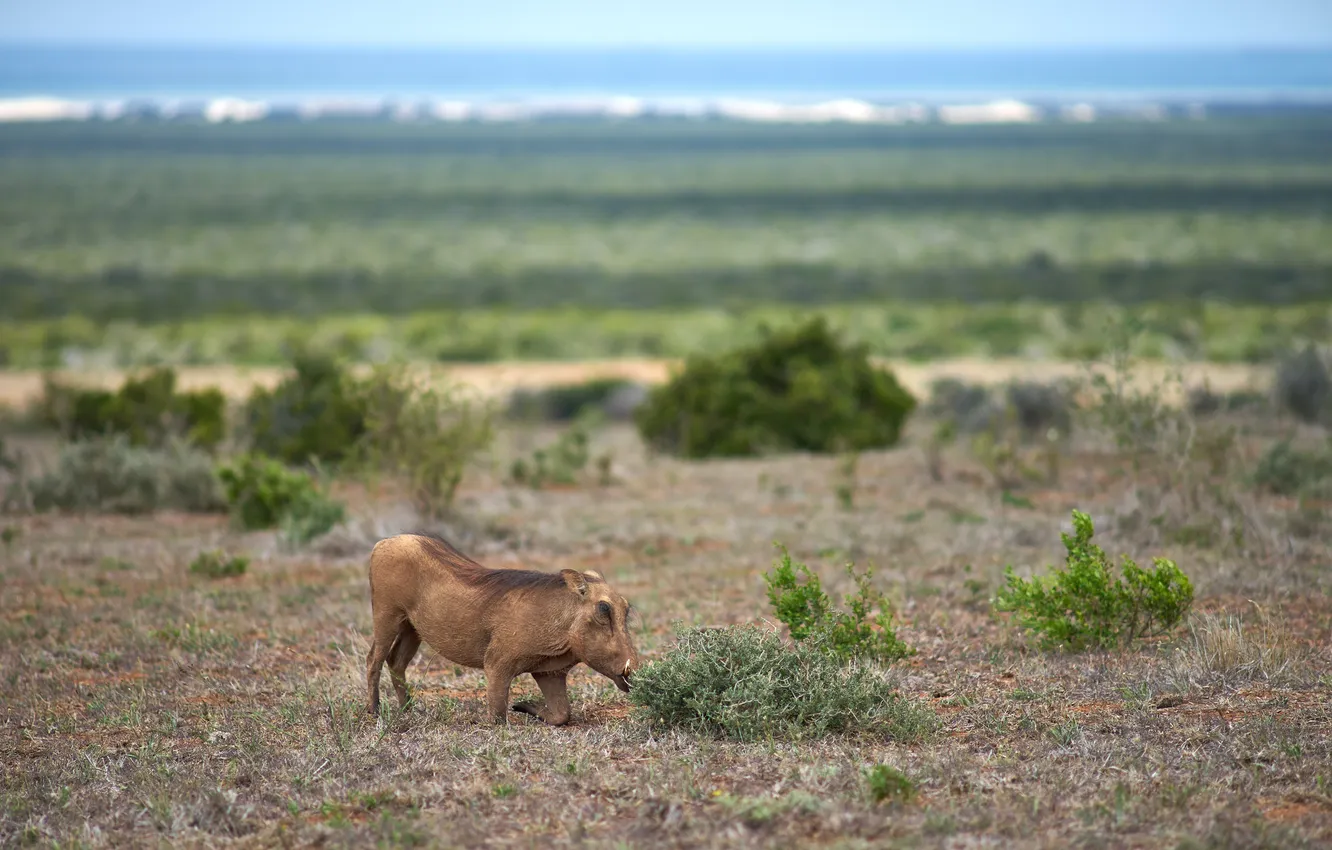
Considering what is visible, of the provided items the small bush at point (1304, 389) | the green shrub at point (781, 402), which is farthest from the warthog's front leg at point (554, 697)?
the small bush at point (1304, 389)

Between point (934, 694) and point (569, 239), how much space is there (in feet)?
194

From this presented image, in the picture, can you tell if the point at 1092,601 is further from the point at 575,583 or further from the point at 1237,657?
the point at 575,583

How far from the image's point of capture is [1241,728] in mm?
5910

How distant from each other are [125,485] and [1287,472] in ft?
34.2

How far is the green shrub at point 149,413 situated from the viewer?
16.7 metres

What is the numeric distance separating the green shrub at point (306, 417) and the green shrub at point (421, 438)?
3360 mm

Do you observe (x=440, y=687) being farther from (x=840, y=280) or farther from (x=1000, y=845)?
(x=840, y=280)

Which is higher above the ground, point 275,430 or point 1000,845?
point 1000,845

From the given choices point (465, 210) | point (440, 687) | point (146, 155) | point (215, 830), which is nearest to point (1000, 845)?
point (215, 830)

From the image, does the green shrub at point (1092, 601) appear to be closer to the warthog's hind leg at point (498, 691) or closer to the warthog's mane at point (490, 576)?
the warthog's mane at point (490, 576)

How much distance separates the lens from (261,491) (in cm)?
1220

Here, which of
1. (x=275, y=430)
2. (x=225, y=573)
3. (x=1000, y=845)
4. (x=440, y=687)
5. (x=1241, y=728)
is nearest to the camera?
(x=1000, y=845)

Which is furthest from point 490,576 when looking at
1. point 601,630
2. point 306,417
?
point 306,417

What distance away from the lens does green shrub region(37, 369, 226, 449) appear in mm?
16688
